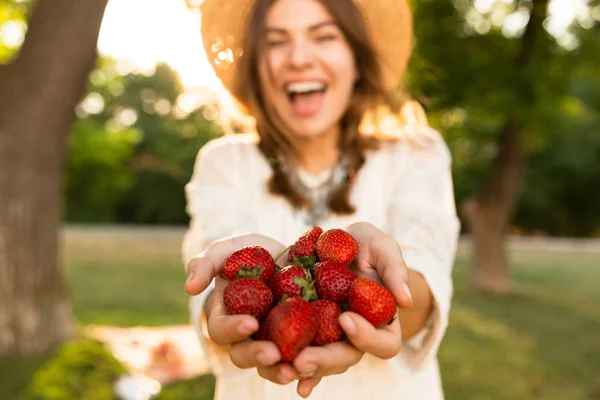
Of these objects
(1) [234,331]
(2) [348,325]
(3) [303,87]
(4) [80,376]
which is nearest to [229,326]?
(1) [234,331]

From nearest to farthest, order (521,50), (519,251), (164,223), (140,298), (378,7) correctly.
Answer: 1. (378,7)
2. (521,50)
3. (140,298)
4. (519,251)
5. (164,223)

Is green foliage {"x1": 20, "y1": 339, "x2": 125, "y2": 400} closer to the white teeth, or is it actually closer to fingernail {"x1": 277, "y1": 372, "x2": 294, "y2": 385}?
the white teeth

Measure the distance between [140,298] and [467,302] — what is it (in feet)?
14.5

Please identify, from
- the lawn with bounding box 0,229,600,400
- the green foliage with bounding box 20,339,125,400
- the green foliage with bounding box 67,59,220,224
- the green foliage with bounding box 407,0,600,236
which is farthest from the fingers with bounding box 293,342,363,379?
the green foliage with bounding box 67,59,220,224

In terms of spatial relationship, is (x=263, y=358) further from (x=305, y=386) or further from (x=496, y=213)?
(x=496, y=213)

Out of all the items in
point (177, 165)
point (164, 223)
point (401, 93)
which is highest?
point (401, 93)

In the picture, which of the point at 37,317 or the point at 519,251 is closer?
the point at 37,317

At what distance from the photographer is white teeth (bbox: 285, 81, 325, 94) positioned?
2031mm

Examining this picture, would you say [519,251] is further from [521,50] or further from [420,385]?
[420,385]

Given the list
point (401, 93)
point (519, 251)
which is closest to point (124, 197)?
point (519, 251)

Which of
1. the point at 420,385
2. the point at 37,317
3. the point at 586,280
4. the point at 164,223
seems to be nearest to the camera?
the point at 420,385

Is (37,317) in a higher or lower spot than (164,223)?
higher

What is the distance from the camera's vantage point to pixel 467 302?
27.1 ft

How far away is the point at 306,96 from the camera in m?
2.06
